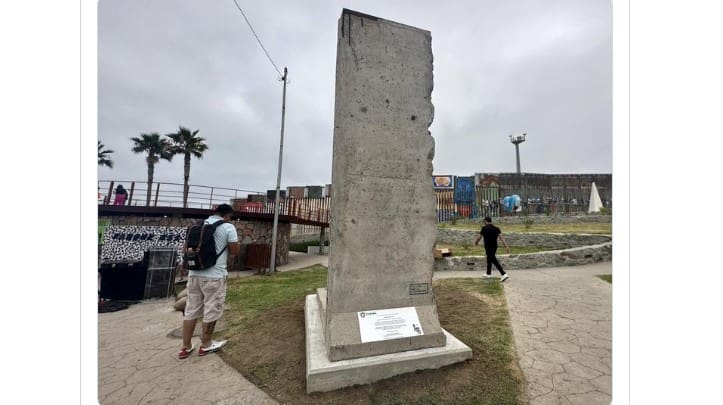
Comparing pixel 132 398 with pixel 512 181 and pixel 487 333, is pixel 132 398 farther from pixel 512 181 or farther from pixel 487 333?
pixel 512 181

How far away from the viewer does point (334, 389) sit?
7.14 ft

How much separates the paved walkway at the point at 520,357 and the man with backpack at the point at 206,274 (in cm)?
28

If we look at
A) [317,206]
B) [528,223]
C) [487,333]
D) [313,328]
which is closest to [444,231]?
[528,223]

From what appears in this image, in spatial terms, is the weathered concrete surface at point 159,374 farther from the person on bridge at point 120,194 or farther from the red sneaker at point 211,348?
the person on bridge at point 120,194

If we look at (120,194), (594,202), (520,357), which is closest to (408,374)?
(520,357)

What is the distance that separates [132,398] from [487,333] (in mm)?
3408

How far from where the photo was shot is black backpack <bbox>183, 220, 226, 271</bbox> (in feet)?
9.44

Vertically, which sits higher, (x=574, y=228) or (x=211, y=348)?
(x=574, y=228)

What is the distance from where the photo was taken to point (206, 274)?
9.61 ft

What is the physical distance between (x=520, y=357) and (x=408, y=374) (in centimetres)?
118

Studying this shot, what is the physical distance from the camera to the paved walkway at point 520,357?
2268 mm

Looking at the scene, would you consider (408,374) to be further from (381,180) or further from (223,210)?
(223,210)

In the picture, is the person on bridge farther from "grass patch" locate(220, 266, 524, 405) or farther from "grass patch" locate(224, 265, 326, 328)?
"grass patch" locate(220, 266, 524, 405)

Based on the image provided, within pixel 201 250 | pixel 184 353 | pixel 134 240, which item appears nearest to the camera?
pixel 201 250
